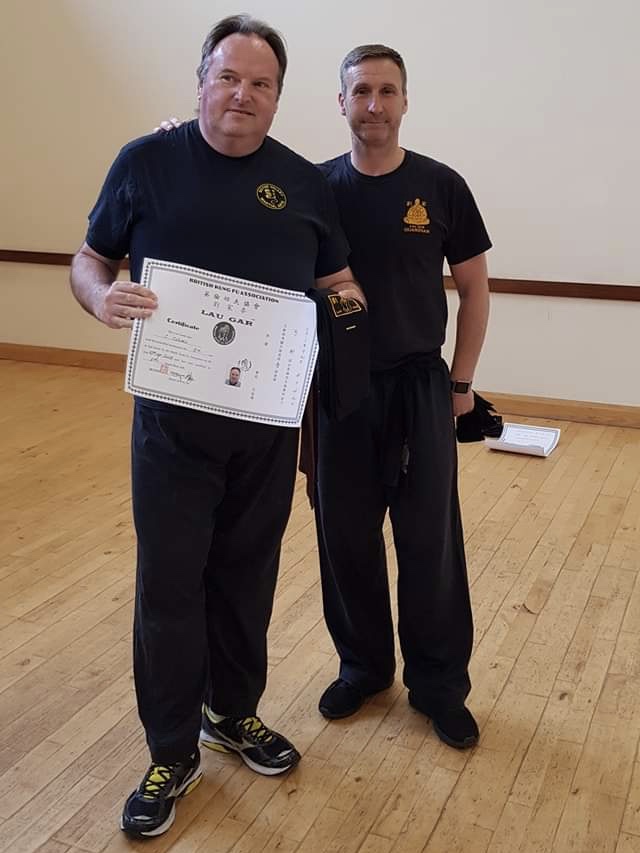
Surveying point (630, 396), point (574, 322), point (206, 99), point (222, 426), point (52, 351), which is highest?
point (206, 99)

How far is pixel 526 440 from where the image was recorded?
4.68m

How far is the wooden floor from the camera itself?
2.02 meters

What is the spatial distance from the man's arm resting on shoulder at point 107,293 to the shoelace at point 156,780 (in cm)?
91

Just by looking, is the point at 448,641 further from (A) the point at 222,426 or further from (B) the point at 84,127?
(B) the point at 84,127

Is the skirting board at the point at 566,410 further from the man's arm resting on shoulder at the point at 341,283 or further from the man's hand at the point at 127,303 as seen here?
the man's hand at the point at 127,303

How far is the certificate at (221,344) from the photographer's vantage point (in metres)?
1.80

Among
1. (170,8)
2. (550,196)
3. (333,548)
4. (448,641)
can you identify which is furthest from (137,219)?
(170,8)

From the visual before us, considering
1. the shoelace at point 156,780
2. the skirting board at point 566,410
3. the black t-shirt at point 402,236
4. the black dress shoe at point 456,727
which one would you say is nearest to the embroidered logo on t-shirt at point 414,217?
the black t-shirt at point 402,236

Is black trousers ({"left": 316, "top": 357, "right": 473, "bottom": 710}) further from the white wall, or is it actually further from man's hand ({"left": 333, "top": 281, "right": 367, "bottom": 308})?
the white wall

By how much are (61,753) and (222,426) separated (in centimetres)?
92

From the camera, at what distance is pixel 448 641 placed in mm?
2340

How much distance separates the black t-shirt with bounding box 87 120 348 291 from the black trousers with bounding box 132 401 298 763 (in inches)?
11.4

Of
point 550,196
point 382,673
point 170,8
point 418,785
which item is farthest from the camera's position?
point 170,8

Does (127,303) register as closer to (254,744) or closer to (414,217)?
(414,217)
